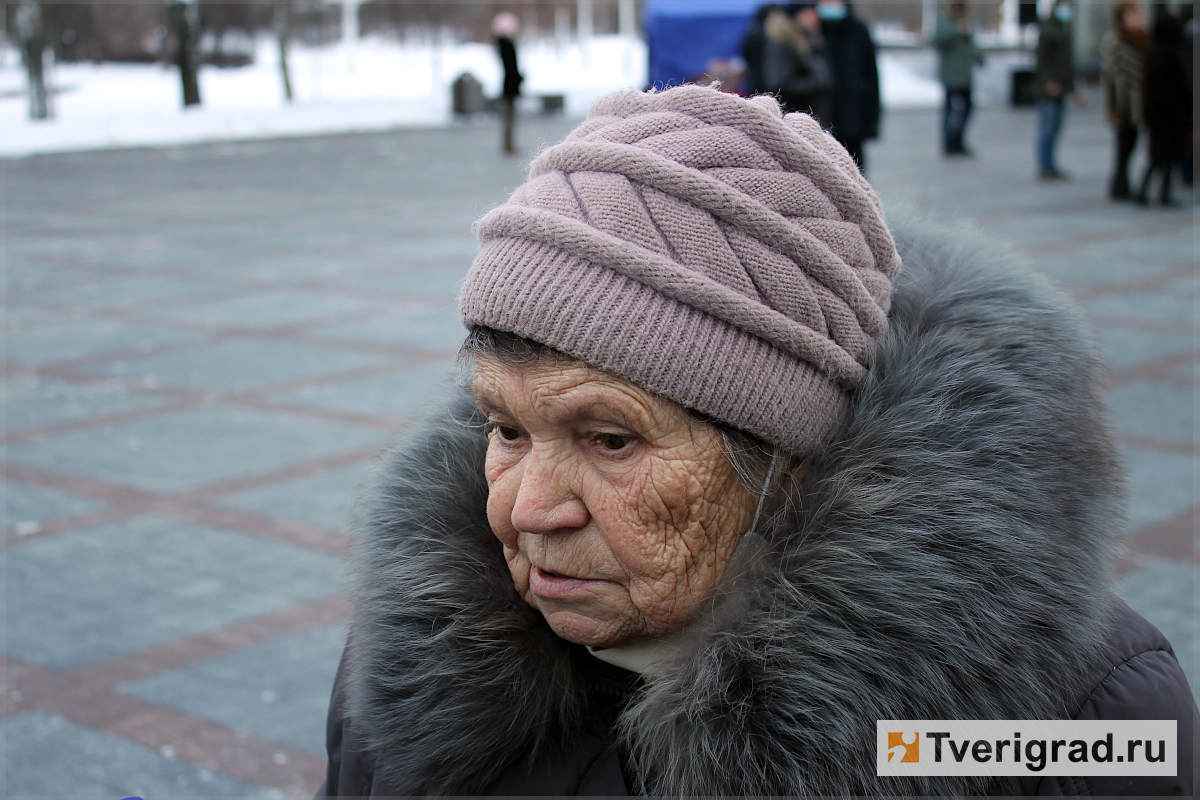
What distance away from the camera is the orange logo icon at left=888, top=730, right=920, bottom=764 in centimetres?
117

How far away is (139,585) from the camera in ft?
12.3

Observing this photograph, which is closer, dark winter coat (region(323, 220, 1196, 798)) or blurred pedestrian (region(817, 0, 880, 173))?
dark winter coat (region(323, 220, 1196, 798))

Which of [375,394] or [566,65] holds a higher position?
[566,65]

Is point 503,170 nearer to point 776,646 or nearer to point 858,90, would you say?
point 858,90

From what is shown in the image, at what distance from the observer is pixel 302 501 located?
448 cm

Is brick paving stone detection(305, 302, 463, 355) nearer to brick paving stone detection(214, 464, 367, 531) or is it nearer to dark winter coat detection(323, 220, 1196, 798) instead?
brick paving stone detection(214, 464, 367, 531)

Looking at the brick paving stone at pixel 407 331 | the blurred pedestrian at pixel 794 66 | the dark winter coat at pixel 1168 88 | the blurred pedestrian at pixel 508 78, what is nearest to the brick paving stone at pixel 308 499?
the brick paving stone at pixel 407 331

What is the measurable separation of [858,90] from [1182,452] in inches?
205

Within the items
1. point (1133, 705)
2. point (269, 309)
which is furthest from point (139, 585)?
point (269, 309)

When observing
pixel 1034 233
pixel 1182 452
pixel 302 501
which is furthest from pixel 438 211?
pixel 1182 452

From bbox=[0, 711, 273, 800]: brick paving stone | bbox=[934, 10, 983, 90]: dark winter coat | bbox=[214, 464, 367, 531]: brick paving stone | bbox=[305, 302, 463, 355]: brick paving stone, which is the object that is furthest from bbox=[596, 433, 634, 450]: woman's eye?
bbox=[934, 10, 983, 90]: dark winter coat

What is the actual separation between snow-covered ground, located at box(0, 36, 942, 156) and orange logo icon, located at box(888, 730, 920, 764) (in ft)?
41.4

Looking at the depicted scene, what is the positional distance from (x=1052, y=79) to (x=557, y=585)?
12.8 meters

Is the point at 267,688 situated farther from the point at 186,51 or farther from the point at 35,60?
the point at 186,51
